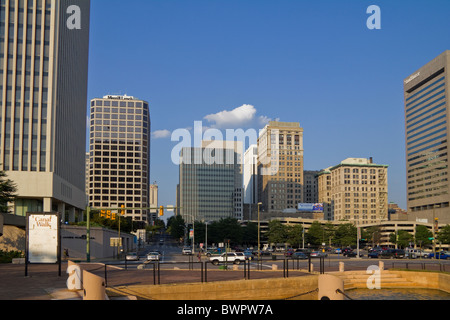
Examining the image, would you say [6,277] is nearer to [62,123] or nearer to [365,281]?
[365,281]

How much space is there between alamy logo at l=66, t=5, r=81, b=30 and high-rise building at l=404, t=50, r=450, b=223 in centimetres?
13503

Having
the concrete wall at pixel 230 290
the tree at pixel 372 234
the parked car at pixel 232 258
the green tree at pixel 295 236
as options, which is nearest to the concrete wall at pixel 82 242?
the parked car at pixel 232 258

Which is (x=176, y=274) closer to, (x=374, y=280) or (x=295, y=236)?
(x=374, y=280)

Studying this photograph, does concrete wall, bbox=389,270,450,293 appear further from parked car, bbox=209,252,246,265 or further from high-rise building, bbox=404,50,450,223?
high-rise building, bbox=404,50,450,223

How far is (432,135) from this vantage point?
188 meters

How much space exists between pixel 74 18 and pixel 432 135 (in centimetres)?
14811

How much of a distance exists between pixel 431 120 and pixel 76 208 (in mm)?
145525

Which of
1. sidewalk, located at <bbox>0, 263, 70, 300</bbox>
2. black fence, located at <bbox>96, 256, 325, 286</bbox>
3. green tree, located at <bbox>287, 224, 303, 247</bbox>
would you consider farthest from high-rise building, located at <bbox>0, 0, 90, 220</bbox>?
green tree, located at <bbox>287, 224, 303, 247</bbox>

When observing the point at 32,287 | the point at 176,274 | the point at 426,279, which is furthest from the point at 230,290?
the point at 426,279

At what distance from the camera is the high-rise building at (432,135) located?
178125mm

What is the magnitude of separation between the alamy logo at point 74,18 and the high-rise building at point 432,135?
135 metres

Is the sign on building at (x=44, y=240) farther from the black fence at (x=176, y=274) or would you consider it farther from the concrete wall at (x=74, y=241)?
the concrete wall at (x=74, y=241)

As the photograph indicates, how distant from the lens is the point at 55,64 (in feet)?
271
